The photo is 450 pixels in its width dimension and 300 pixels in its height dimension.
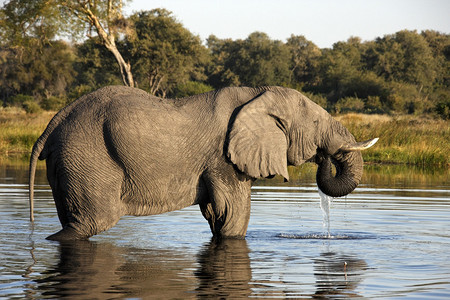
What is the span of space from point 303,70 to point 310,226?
64.9m

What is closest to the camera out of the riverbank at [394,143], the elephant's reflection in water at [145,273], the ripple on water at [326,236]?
the elephant's reflection in water at [145,273]

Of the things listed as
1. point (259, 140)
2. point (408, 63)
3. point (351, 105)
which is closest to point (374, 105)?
point (351, 105)

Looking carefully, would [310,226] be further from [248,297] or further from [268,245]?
[248,297]

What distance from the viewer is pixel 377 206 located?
41.3 ft

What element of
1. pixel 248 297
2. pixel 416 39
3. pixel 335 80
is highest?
pixel 416 39

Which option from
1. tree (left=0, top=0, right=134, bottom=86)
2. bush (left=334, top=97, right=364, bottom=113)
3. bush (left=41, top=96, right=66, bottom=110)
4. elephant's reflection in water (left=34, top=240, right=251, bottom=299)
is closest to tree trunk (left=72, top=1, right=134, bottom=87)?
tree (left=0, top=0, right=134, bottom=86)

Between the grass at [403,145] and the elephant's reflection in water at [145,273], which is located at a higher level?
the grass at [403,145]

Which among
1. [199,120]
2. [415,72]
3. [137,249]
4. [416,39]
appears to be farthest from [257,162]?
[416,39]

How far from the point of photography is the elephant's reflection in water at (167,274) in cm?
603

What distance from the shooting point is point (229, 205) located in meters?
8.48

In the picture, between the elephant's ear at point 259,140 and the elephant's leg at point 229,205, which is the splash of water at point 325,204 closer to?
the elephant's ear at point 259,140

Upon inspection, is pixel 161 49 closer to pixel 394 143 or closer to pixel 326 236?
pixel 394 143

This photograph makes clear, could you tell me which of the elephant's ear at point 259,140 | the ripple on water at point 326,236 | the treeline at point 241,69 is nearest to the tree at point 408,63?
the treeline at point 241,69

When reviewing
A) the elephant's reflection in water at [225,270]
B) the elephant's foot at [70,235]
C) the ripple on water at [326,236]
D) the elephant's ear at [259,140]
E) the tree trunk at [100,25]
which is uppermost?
the tree trunk at [100,25]
